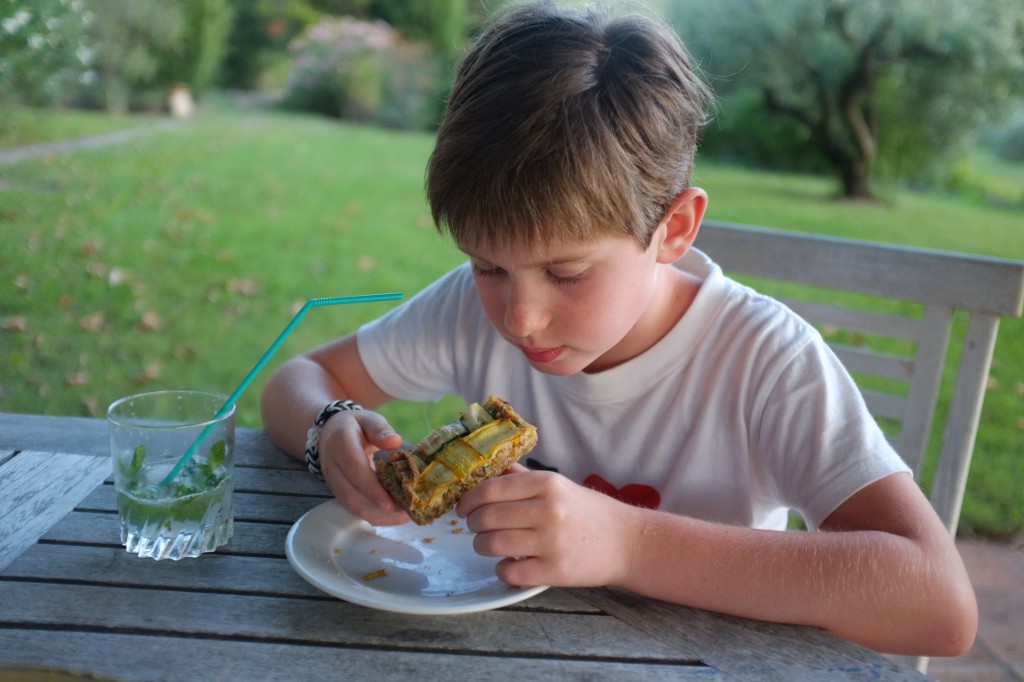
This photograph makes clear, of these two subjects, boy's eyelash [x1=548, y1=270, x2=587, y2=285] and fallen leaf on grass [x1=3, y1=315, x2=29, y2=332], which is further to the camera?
fallen leaf on grass [x1=3, y1=315, x2=29, y2=332]

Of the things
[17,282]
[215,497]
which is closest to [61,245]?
[17,282]

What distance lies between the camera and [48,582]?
112 centimetres

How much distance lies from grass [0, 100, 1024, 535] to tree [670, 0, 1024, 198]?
2.18 feet

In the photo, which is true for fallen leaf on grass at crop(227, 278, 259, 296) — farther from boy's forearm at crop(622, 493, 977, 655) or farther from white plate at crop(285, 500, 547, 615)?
boy's forearm at crop(622, 493, 977, 655)

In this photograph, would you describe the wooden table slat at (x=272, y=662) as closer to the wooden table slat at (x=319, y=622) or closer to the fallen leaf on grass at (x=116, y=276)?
the wooden table slat at (x=319, y=622)

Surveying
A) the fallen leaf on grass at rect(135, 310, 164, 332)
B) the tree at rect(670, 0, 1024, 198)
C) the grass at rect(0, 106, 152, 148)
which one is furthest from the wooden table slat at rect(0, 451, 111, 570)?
the tree at rect(670, 0, 1024, 198)

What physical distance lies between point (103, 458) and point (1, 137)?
641 centimetres

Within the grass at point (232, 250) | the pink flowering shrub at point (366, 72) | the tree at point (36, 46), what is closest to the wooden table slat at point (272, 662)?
the grass at point (232, 250)

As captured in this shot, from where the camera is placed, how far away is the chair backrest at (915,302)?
189 centimetres

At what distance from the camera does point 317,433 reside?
148cm

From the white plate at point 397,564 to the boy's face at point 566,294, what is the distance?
0.31 metres

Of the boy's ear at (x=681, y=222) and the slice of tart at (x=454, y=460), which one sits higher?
the boy's ear at (x=681, y=222)

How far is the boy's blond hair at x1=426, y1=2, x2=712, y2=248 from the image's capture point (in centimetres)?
129

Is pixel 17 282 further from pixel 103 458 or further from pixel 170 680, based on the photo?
pixel 170 680
